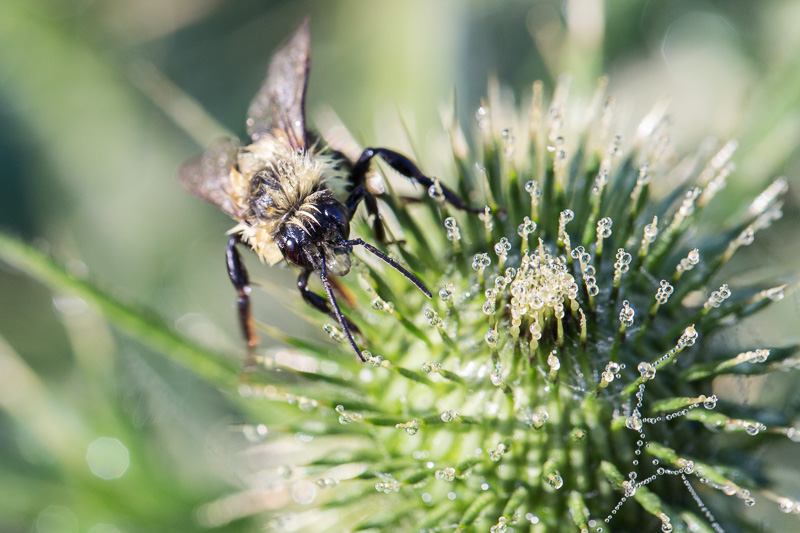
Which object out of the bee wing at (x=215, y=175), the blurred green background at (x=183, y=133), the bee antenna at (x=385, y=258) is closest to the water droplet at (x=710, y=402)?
the bee antenna at (x=385, y=258)

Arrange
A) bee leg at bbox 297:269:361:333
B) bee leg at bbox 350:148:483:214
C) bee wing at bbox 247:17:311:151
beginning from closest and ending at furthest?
bee leg at bbox 297:269:361:333 → bee leg at bbox 350:148:483:214 → bee wing at bbox 247:17:311:151

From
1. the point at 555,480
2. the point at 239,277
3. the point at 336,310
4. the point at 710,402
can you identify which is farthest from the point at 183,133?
the point at 710,402

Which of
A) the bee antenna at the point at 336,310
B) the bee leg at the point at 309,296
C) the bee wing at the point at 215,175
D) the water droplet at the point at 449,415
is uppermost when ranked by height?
the bee wing at the point at 215,175

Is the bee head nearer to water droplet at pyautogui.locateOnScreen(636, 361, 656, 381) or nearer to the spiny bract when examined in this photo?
the spiny bract

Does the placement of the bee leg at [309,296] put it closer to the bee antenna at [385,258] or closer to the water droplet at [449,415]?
the bee antenna at [385,258]

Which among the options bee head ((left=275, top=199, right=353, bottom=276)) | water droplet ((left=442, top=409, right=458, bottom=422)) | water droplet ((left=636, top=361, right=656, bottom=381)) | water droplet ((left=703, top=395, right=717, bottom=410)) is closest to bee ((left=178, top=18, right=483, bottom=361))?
bee head ((left=275, top=199, right=353, bottom=276))

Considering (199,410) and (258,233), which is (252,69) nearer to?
(199,410)
